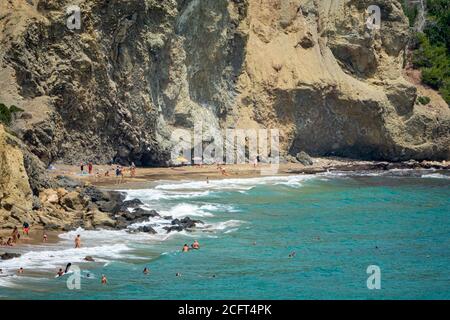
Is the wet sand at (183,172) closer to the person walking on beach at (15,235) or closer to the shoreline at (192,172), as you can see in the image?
the shoreline at (192,172)

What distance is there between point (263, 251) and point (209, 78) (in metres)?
32.8

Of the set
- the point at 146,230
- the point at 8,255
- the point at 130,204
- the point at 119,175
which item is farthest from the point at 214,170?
the point at 8,255

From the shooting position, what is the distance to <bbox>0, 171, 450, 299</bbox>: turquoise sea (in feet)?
103

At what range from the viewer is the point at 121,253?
3641 cm

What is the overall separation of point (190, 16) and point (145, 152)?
38.5ft

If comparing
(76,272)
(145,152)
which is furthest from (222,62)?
(76,272)

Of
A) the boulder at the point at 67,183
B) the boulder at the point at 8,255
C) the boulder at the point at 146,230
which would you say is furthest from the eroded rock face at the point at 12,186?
the boulder at the point at 67,183

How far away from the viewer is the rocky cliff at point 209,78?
54125mm

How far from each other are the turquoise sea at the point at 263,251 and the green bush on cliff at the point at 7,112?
8.31 m

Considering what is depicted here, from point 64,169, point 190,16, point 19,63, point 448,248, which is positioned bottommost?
point 448,248

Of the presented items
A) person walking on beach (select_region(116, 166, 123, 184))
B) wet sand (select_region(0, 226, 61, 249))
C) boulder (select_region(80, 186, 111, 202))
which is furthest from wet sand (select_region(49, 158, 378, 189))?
wet sand (select_region(0, 226, 61, 249))

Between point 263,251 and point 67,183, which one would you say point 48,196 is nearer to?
point 67,183

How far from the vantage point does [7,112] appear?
161ft
